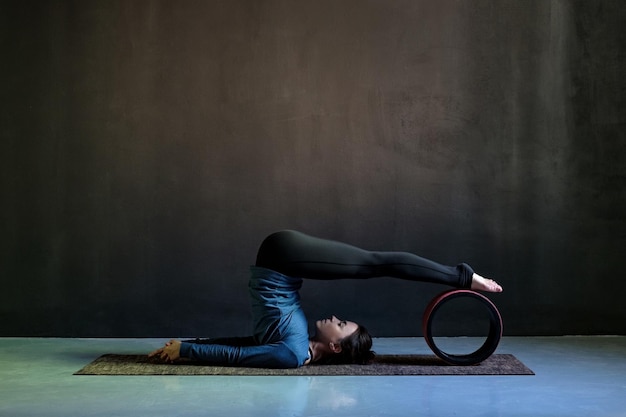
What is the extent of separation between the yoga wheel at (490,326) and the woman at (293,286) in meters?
0.09

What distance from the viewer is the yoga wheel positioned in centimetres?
425

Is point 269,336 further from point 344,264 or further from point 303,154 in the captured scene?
point 303,154

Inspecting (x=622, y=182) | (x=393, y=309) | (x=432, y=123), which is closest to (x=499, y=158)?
(x=432, y=123)

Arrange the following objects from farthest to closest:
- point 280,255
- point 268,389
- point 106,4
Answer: point 106,4
point 280,255
point 268,389

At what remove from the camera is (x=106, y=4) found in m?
5.48

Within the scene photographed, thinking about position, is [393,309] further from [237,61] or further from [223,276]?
[237,61]

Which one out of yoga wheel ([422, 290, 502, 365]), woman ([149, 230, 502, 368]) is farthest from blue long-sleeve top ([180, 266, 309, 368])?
yoga wheel ([422, 290, 502, 365])

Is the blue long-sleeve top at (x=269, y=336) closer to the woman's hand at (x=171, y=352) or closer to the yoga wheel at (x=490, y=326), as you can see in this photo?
the woman's hand at (x=171, y=352)

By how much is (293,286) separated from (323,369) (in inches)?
19.3

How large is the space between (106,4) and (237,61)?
100 cm

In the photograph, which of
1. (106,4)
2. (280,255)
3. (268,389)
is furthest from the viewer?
(106,4)

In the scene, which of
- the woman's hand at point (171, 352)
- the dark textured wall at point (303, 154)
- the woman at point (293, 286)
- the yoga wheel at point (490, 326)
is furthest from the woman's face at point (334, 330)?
the dark textured wall at point (303, 154)

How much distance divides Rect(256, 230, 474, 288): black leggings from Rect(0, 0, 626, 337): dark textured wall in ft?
3.98

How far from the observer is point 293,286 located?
4.41 meters
